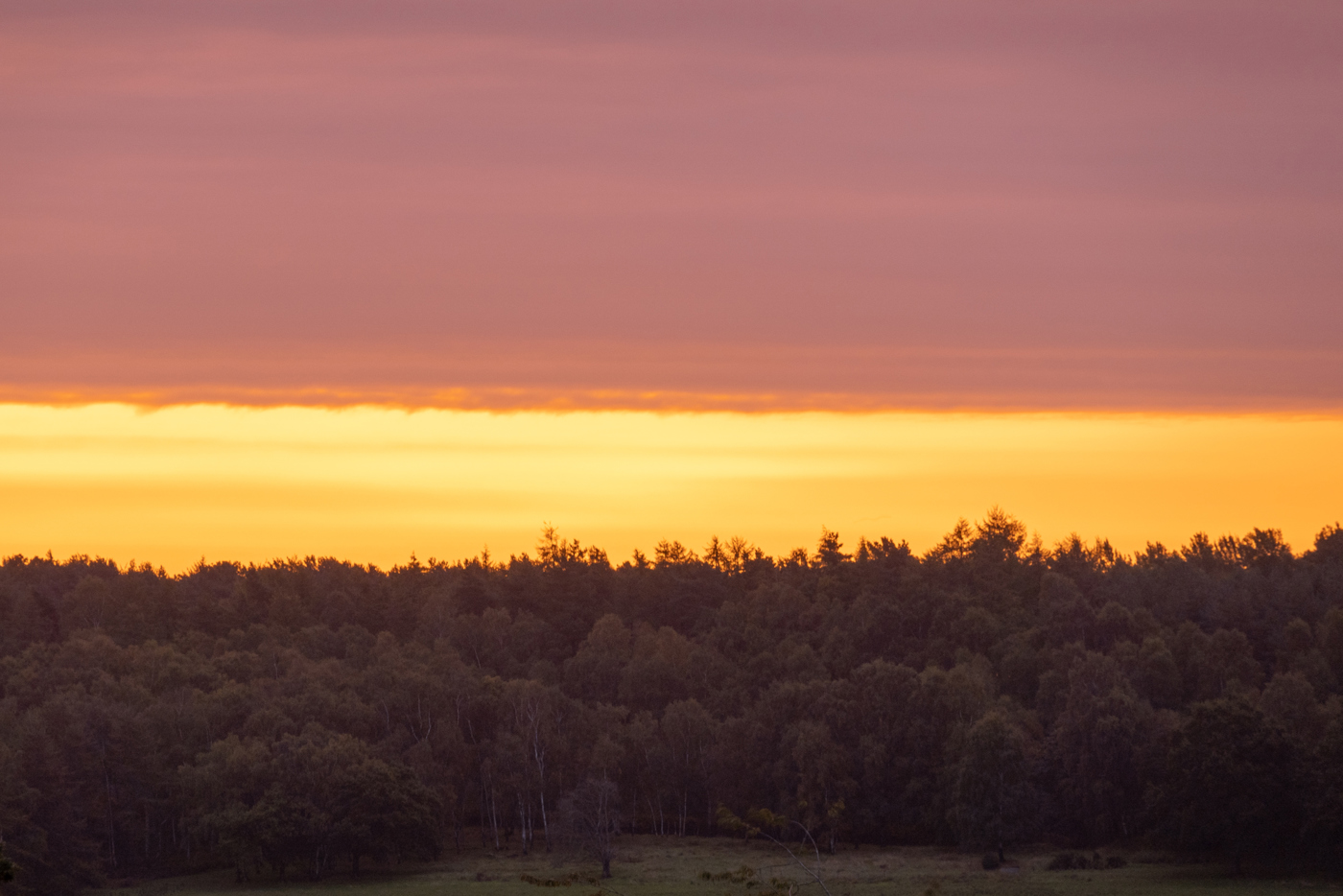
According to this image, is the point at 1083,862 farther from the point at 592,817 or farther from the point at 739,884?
the point at 592,817

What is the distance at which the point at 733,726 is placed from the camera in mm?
125750

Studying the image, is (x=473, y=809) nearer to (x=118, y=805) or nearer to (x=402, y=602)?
(x=118, y=805)

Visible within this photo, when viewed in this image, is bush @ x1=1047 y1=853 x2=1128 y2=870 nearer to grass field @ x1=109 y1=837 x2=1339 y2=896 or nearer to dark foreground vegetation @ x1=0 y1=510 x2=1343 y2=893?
grass field @ x1=109 y1=837 x2=1339 y2=896

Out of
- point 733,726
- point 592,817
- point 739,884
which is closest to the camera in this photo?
point 739,884

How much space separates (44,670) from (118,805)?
106 ft

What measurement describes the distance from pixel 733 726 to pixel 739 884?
132ft

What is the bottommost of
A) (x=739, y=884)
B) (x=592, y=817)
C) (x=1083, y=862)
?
(x=1083, y=862)

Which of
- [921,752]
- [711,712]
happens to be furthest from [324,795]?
[921,752]

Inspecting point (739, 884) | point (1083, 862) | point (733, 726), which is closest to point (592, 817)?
point (733, 726)

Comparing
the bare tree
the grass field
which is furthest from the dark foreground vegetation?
the grass field

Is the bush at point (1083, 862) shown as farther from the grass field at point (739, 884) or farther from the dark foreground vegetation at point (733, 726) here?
the dark foreground vegetation at point (733, 726)

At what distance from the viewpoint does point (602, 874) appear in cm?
10425

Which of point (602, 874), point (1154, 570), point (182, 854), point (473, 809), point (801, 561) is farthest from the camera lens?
point (801, 561)

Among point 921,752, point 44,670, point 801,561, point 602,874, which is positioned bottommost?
point 602,874
